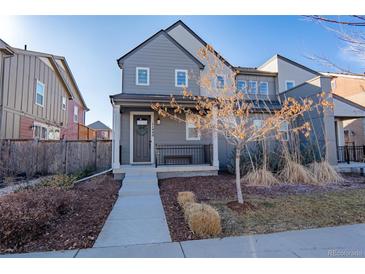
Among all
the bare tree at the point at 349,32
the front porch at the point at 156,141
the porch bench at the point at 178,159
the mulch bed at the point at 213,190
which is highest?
the bare tree at the point at 349,32

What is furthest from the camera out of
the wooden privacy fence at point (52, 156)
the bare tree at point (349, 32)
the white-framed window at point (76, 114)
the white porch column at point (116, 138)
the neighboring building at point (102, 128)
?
the neighboring building at point (102, 128)

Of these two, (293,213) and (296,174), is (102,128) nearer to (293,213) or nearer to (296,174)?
(296,174)

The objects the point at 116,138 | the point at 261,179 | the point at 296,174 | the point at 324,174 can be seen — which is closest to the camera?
the point at 261,179

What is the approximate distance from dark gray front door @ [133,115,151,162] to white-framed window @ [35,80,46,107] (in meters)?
6.66

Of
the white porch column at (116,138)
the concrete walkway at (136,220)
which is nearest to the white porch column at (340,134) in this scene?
the concrete walkway at (136,220)

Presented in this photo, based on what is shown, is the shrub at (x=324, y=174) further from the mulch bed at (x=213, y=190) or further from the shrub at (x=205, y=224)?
the shrub at (x=205, y=224)

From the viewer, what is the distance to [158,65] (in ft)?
35.9

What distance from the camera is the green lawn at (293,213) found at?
3.90 meters

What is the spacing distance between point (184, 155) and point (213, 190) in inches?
162

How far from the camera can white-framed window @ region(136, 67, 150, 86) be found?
10.7 metres

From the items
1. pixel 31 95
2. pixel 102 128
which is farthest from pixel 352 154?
pixel 102 128

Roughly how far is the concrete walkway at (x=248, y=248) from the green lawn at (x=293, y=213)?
1.19 ft

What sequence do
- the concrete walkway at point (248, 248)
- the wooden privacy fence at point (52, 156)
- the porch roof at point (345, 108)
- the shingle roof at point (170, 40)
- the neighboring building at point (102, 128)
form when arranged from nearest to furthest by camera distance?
the concrete walkway at point (248, 248) → the wooden privacy fence at point (52, 156) → the shingle roof at point (170, 40) → the porch roof at point (345, 108) → the neighboring building at point (102, 128)
